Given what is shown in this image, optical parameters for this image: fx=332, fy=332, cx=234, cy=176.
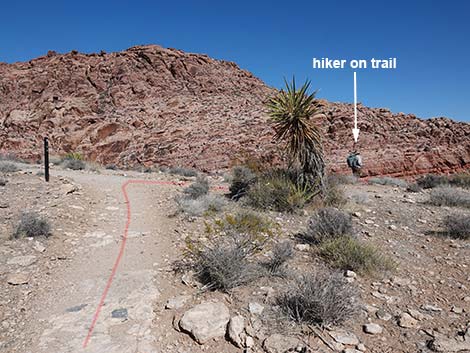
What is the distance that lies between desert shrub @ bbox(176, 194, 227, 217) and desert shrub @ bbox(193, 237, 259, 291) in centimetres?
267

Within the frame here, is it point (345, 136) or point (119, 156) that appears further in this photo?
point (119, 156)

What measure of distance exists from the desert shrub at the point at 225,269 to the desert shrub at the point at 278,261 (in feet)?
0.80

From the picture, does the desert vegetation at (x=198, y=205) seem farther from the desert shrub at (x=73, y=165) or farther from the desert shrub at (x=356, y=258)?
the desert shrub at (x=73, y=165)

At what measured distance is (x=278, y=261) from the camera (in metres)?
4.88

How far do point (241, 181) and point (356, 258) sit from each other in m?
5.13

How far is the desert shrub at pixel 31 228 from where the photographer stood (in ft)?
19.0

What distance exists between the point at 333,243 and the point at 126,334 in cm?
336

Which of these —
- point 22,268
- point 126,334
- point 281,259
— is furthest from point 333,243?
point 22,268

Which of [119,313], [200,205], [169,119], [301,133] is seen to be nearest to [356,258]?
[119,313]

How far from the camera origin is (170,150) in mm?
27000

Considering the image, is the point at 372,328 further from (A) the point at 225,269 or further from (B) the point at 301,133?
(B) the point at 301,133

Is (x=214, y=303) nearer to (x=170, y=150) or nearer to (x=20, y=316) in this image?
(x=20, y=316)

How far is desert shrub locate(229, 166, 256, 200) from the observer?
9.46 m

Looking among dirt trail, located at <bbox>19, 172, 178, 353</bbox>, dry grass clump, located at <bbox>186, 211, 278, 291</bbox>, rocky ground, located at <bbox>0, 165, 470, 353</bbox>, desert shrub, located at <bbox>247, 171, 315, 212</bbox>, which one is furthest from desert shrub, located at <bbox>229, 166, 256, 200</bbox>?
dry grass clump, located at <bbox>186, 211, 278, 291</bbox>
